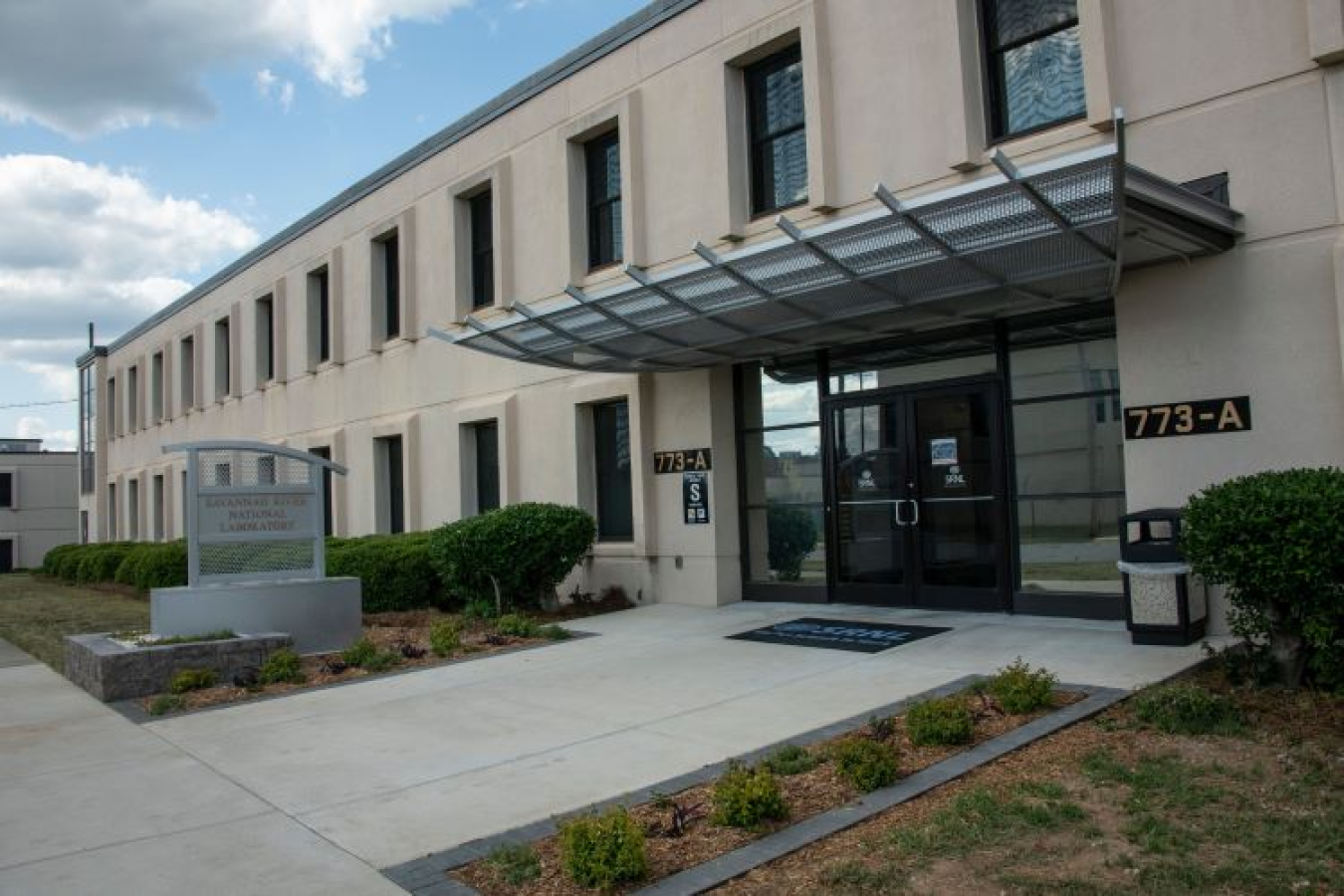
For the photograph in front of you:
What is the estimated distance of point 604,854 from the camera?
4281 millimetres

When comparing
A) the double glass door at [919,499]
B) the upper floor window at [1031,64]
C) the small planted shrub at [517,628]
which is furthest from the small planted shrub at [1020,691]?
the small planted shrub at [517,628]

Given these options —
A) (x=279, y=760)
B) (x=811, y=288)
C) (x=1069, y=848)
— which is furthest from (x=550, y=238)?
(x=1069, y=848)

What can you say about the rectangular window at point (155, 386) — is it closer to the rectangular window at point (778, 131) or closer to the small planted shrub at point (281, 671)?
the rectangular window at point (778, 131)

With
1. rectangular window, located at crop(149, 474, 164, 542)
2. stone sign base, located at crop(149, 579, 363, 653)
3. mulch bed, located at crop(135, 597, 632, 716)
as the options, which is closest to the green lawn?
stone sign base, located at crop(149, 579, 363, 653)

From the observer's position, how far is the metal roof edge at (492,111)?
45.9 feet

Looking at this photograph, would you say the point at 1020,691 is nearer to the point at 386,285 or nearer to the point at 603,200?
the point at 603,200

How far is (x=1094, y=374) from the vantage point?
10047 mm

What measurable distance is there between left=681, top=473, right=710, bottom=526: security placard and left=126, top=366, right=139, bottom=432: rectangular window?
27.7 m

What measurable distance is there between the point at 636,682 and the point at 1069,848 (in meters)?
4.67

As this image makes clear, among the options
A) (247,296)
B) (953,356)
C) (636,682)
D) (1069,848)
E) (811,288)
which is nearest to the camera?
(1069,848)

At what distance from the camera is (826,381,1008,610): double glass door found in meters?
10.8

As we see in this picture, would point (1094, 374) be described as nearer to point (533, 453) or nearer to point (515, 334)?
point (515, 334)

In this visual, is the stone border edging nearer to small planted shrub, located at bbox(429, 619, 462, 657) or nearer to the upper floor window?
small planted shrub, located at bbox(429, 619, 462, 657)

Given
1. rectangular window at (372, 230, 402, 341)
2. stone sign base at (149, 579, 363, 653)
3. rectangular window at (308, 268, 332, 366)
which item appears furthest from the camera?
rectangular window at (308, 268, 332, 366)
